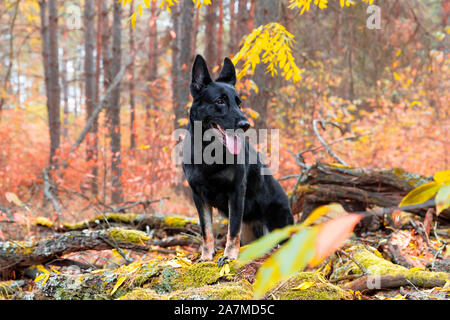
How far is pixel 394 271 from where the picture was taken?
3244mm

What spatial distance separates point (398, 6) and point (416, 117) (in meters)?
5.45

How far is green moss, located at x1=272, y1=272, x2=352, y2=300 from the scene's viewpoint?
2561 mm

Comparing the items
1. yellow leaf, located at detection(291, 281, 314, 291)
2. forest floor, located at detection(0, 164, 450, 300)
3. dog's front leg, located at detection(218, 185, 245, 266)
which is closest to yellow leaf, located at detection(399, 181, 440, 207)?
forest floor, located at detection(0, 164, 450, 300)

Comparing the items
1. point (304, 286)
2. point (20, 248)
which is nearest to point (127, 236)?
point (20, 248)

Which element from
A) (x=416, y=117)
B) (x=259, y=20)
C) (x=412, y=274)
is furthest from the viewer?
(x=416, y=117)

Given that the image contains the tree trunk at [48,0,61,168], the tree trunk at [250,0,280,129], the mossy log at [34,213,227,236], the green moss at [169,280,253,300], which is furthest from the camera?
the tree trunk at [48,0,61,168]

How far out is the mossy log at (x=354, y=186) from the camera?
5500 millimetres

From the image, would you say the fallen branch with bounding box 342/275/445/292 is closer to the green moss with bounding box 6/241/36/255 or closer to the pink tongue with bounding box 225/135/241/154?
the pink tongue with bounding box 225/135/241/154

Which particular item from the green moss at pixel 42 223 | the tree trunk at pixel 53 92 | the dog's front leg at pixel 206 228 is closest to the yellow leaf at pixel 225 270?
the dog's front leg at pixel 206 228

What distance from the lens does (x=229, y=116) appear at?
3.51 m

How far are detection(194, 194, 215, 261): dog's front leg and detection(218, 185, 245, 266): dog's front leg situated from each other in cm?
20

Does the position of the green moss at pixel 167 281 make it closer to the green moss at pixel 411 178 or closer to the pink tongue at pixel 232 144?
the pink tongue at pixel 232 144
